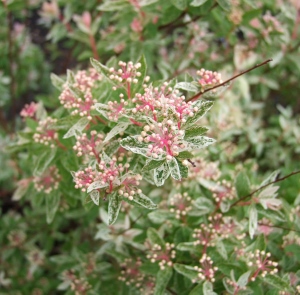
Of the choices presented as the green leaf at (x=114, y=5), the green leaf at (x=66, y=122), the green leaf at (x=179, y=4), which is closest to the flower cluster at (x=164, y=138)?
the green leaf at (x=66, y=122)

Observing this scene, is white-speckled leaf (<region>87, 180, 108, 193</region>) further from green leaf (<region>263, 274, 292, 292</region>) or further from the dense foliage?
green leaf (<region>263, 274, 292, 292</region>)

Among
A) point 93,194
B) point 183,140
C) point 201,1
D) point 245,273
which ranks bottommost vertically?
point 245,273

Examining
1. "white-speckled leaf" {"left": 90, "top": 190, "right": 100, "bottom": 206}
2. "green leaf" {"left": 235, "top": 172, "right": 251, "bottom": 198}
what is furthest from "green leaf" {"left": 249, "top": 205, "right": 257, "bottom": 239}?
"white-speckled leaf" {"left": 90, "top": 190, "right": 100, "bottom": 206}

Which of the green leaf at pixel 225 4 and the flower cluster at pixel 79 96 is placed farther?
the green leaf at pixel 225 4

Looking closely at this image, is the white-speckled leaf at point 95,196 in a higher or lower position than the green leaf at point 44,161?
higher

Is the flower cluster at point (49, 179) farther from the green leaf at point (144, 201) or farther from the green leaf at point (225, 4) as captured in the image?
the green leaf at point (225, 4)

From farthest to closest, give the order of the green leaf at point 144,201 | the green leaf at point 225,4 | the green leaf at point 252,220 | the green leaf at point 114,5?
the green leaf at point 114,5, the green leaf at point 225,4, the green leaf at point 252,220, the green leaf at point 144,201

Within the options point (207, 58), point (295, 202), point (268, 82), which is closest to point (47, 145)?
point (295, 202)

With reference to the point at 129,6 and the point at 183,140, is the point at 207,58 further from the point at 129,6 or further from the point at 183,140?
the point at 183,140
